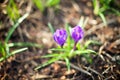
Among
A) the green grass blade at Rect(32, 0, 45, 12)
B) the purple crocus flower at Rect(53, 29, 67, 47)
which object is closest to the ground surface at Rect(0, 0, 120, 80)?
the green grass blade at Rect(32, 0, 45, 12)

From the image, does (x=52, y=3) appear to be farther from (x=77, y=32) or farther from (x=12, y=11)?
(x=77, y=32)

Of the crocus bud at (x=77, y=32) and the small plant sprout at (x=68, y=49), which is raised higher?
the crocus bud at (x=77, y=32)

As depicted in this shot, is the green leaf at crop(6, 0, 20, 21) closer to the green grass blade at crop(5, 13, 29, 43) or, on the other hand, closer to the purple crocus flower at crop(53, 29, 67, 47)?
the green grass blade at crop(5, 13, 29, 43)

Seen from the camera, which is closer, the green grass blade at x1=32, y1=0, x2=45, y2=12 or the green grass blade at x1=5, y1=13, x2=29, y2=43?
the green grass blade at x1=5, y1=13, x2=29, y2=43

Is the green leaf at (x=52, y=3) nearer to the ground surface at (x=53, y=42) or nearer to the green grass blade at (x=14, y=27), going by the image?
the ground surface at (x=53, y=42)

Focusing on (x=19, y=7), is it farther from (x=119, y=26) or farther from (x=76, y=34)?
(x=119, y=26)

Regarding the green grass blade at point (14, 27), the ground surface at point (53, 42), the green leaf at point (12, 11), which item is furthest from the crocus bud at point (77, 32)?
the green leaf at point (12, 11)

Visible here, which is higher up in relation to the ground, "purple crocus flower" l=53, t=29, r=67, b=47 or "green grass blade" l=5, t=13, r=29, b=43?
"green grass blade" l=5, t=13, r=29, b=43

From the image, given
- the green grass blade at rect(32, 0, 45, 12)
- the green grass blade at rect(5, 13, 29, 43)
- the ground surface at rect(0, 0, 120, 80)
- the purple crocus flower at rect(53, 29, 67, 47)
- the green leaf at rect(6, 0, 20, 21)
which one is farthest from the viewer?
the green grass blade at rect(32, 0, 45, 12)

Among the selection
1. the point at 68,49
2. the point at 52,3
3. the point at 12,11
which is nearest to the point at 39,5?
the point at 52,3
